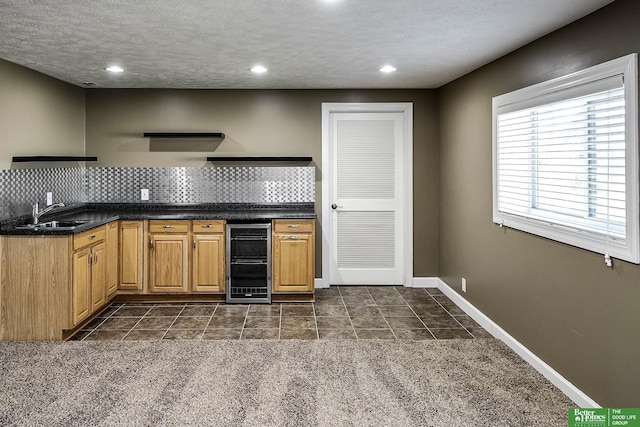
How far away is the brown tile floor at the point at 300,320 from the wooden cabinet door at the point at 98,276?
0.19 metres

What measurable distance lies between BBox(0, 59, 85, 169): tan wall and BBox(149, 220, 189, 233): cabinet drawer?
4.08ft

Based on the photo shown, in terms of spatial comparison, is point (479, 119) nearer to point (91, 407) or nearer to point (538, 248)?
point (538, 248)

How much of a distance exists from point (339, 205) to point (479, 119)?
1.99 m

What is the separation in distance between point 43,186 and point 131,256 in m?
1.08

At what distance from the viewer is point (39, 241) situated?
12.6ft

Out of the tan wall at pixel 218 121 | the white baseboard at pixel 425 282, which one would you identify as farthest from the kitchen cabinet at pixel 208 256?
the white baseboard at pixel 425 282

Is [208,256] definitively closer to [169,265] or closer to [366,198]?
[169,265]

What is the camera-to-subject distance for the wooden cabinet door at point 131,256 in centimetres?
493

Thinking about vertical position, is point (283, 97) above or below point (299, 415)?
above

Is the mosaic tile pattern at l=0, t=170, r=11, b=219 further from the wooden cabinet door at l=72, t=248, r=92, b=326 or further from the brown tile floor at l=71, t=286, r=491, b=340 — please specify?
the brown tile floor at l=71, t=286, r=491, b=340

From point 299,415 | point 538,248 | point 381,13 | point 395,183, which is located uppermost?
point 381,13

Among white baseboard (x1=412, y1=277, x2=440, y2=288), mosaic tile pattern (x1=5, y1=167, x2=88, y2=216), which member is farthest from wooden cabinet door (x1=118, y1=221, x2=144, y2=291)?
white baseboard (x1=412, y1=277, x2=440, y2=288)

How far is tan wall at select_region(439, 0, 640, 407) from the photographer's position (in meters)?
2.49

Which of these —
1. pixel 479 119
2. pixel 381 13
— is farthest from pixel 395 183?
pixel 381 13
